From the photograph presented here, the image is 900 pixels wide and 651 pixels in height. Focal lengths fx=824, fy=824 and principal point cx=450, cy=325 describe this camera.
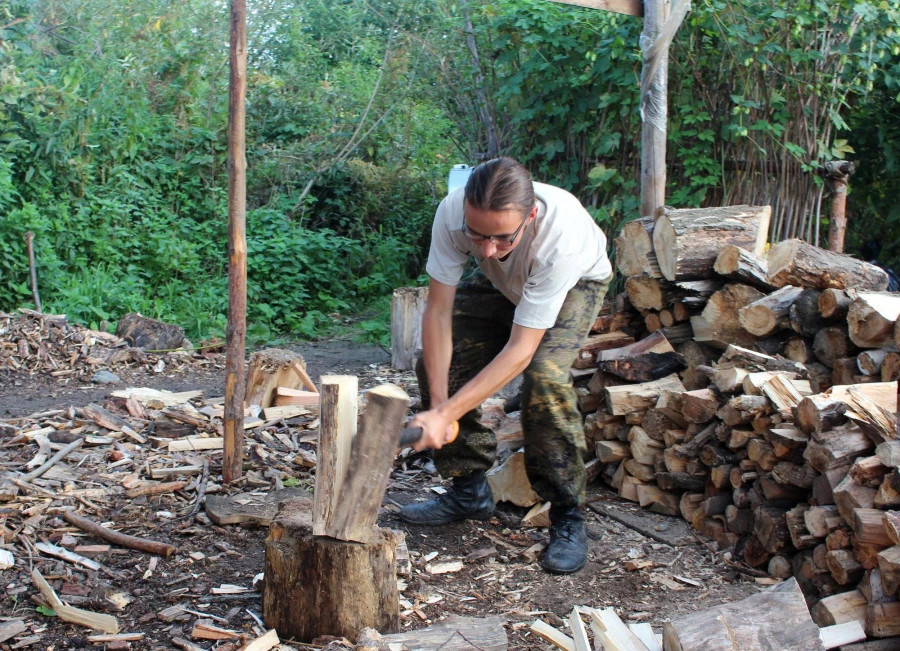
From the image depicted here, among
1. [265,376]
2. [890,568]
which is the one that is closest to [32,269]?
[265,376]

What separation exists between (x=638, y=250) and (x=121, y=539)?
9.10 feet

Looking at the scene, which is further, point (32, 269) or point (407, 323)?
point (32, 269)

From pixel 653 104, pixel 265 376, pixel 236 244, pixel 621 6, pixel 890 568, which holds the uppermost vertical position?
pixel 621 6

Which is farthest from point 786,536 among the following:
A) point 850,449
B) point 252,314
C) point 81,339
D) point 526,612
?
point 252,314

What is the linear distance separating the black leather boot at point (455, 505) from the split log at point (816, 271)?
1599mm

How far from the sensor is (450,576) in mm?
3186

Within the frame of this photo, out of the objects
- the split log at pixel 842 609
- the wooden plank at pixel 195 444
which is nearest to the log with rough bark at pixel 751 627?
the split log at pixel 842 609

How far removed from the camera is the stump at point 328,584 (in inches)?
99.4

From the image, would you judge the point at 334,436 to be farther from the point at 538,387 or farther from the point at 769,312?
the point at 769,312

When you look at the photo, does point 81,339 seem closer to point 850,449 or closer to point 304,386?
point 304,386

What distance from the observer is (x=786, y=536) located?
3.12 metres

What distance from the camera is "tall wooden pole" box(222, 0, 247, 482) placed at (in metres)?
3.55

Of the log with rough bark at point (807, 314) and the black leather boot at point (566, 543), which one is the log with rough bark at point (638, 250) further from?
the black leather boot at point (566, 543)

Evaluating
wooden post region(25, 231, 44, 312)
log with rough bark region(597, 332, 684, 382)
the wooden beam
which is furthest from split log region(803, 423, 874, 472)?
wooden post region(25, 231, 44, 312)
